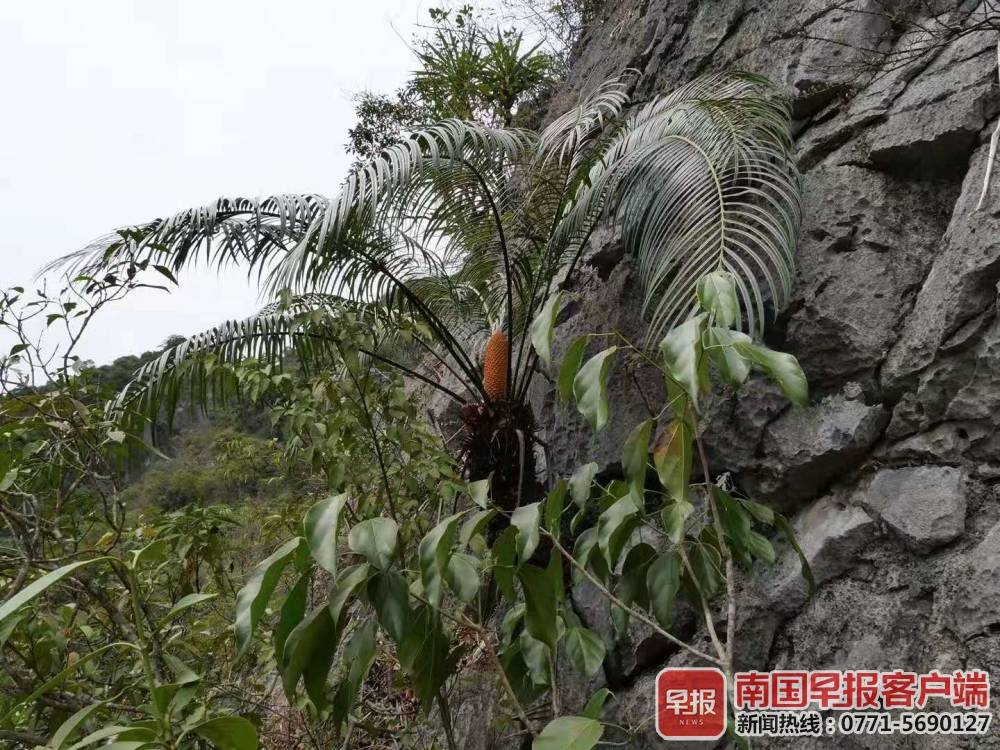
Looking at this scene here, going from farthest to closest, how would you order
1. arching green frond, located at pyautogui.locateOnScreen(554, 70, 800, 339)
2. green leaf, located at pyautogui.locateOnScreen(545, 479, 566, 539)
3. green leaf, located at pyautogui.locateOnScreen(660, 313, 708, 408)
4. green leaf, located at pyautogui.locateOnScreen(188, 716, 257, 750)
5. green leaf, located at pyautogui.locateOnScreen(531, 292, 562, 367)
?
1. arching green frond, located at pyautogui.locateOnScreen(554, 70, 800, 339)
2. green leaf, located at pyautogui.locateOnScreen(545, 479, 566, 539)
3. green leaf, located at pyautogui.locateOnScreen(531, 292, 562, 367)
4. green leaf, located at pyautogui.locateOnScreen(660, 313, 708, 408)
5. green leaf, located at pyautogui.locateOnScreen(188, 716, 257, 750)

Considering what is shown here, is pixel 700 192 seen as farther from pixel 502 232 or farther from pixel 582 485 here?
pixel 582 485

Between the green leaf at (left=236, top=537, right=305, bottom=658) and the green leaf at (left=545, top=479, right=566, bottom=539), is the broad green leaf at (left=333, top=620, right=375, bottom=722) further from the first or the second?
the green leaf at (left=545, top=479, right=566, bottom=539)

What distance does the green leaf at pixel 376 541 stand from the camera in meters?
1.21

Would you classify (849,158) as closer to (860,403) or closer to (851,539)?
(860,403)

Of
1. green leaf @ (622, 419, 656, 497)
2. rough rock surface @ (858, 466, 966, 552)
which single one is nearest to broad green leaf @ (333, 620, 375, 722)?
green leaf @ (622, 419, 656, 497)

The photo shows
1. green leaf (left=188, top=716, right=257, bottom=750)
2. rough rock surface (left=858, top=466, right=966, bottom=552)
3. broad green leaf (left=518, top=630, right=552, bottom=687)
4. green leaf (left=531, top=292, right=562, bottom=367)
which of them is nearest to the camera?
green leaf (left=188, top=716, right=257, bottom=750)

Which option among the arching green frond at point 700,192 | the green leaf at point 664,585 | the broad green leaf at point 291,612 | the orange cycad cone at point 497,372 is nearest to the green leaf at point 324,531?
the broad green leaf at point 291,612

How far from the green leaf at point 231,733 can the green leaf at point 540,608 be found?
58 centimetres

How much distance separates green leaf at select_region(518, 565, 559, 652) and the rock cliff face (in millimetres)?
1020

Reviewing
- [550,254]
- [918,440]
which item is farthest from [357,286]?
[918,440]

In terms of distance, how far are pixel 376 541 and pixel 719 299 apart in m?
0.72

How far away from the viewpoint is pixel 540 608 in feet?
4.76

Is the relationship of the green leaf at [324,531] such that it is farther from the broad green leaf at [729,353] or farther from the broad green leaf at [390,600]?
the broad green leaf at [729,353]

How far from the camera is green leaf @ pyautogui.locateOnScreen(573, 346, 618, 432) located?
1270mm
